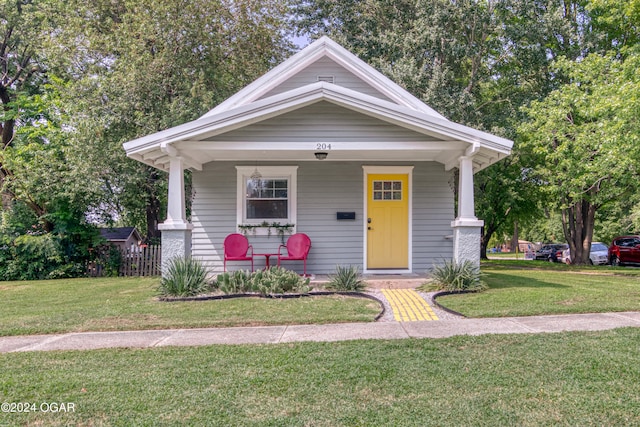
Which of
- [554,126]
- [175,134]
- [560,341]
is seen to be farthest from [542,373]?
[554,126]

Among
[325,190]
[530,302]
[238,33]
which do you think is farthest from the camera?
[238,33]

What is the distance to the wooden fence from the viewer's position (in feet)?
39.5

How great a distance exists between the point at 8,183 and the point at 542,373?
48.0ft

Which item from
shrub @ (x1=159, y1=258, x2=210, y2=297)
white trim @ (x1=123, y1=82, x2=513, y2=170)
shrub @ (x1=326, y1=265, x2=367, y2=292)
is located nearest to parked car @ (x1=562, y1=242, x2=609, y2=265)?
white trim @ (x1=123, y1=82, x2=513, y2=170)

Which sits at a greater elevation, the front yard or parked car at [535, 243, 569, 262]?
the front yard

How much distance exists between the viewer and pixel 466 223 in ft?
24.5

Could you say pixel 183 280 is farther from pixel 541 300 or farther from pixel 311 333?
pixel 541 300

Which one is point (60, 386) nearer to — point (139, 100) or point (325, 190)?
point (325, 190)

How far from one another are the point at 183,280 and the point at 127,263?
20.8ft

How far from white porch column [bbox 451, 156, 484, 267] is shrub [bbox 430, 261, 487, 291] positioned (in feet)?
0.65

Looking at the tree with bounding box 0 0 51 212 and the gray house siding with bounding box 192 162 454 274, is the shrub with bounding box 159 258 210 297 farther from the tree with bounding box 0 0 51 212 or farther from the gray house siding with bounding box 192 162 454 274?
the tree with bounding box 0 0 51 212

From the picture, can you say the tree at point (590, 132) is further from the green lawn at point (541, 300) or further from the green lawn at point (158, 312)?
the green lawn at point (158, 312)

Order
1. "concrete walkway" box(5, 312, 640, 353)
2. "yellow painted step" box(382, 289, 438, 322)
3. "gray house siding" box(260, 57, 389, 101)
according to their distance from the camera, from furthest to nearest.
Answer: "gray house siding" box(260, 57, 389, 101), "yellow painted step" box(382, 289, 438, 322), "concrete walkway" box(5, 312, 640, 353)

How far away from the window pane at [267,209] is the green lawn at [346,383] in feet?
17.8
